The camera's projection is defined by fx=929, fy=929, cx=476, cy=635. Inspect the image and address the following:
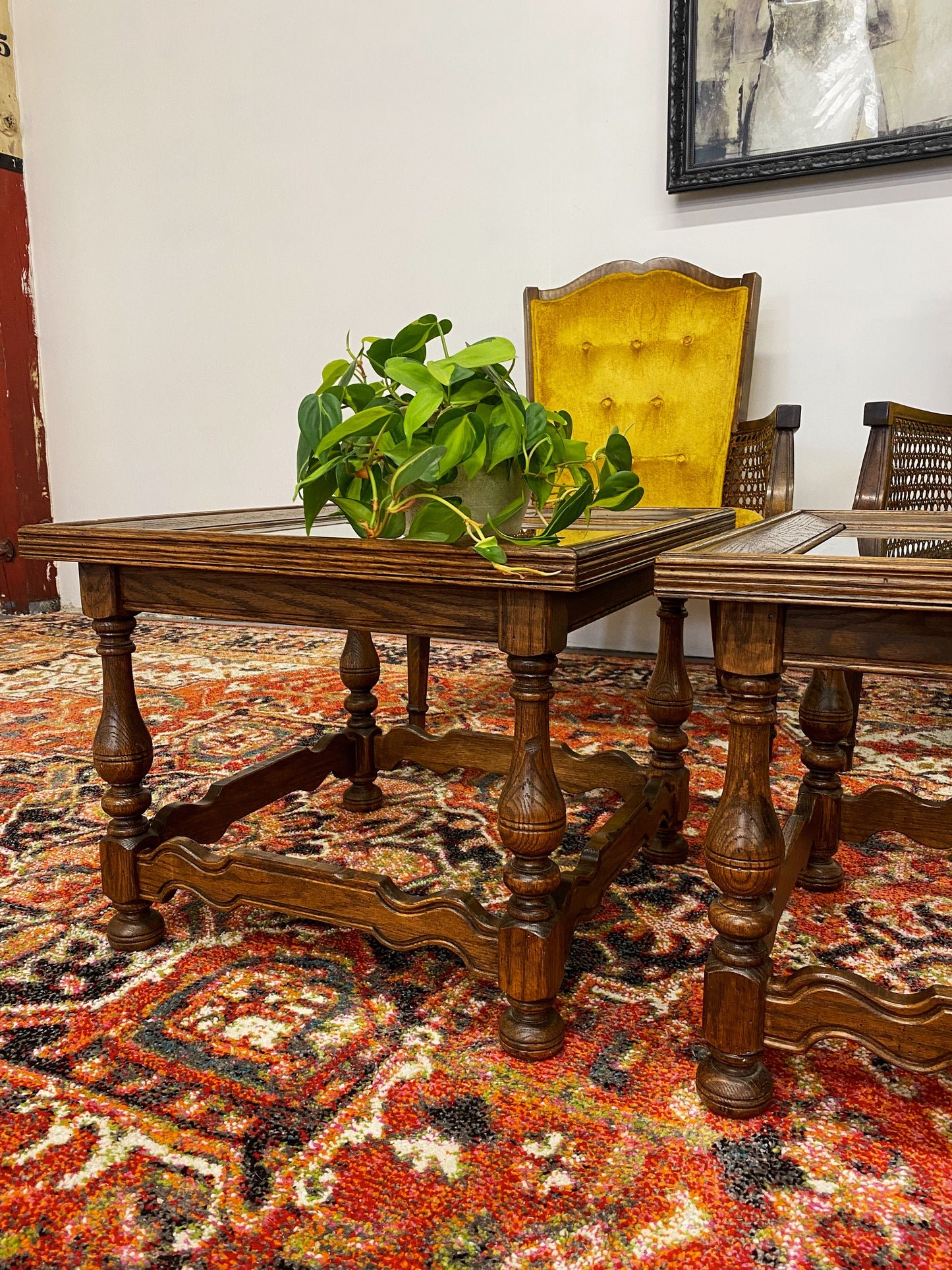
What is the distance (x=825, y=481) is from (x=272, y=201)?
2.42 m

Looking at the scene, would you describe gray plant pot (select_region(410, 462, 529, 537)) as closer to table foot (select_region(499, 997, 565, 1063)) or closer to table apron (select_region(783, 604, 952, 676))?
table apron (select_region(783, 604, 952, 676))

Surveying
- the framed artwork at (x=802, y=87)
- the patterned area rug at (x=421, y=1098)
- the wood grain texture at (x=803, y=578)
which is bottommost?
the patterned area rug at (x=421, y=1098)

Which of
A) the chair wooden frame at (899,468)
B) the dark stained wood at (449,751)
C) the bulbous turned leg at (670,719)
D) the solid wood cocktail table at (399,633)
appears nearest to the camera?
the solid wood cocktail table at (399,633)

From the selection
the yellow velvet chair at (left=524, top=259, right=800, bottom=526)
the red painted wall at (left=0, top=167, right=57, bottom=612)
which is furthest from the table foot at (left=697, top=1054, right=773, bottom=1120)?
the red painted wall at (left=0, top=167, right=57, bottom=612)

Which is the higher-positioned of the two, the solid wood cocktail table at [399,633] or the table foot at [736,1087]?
the solid wood cocktail table at [399,633]

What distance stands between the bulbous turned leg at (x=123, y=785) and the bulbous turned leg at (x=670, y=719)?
789 millimetres

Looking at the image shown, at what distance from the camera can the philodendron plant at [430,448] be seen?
97 cm

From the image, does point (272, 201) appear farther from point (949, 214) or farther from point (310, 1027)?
point (310, 1027)

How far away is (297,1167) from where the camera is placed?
0.86 meters

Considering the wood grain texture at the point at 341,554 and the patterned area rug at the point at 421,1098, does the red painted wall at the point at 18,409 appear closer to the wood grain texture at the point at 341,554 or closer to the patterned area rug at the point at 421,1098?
the patterned area rug at the point at 421,1098

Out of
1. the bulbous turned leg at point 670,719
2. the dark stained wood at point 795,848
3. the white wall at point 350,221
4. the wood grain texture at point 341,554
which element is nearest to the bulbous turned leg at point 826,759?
the dark stained wood at point 795,848

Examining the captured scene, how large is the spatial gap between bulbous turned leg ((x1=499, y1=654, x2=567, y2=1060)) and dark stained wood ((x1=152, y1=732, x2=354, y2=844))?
561 mm

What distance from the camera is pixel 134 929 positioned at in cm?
127

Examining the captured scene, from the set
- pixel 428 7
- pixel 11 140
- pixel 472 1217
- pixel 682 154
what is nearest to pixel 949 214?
pixel 682 154
